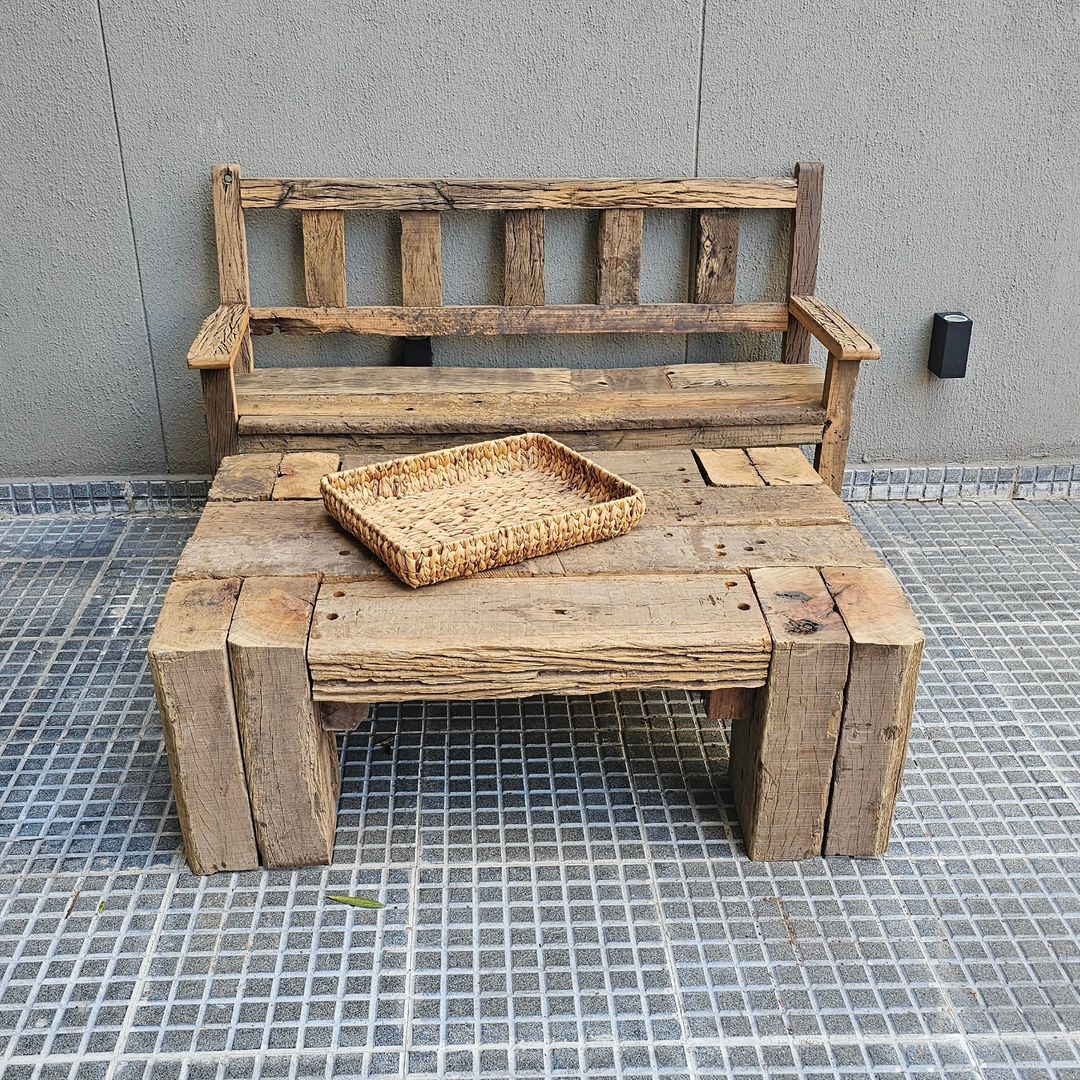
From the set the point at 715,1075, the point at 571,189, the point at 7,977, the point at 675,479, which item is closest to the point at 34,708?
the point at 7,977

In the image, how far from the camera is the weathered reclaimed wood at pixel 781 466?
261cm

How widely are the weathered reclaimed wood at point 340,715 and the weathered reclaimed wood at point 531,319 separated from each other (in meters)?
1.54

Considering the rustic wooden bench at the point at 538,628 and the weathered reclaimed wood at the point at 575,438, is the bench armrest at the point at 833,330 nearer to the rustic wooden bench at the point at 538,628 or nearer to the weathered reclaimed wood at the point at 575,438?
the rustic wooden bench at the point at 538,628

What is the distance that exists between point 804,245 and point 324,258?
1419mm

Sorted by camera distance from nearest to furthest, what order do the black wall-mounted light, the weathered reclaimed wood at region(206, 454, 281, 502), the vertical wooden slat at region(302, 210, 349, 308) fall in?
the weathered reclaimed wood at region(206, 454, 281, 502) < the vertical wooden slat at region(302, 210, 349, 308) < the black wall-mounted light

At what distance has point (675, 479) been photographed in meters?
2.61

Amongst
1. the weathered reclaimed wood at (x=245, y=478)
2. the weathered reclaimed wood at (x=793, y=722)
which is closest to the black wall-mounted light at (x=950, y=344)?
the weathered reclaimed wood at (x=793, y=722)

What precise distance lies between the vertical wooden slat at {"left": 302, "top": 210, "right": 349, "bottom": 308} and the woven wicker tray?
3.30ft

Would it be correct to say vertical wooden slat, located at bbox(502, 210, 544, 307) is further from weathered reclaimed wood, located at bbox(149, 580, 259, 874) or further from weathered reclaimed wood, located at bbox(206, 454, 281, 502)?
weathered reclaimed wood, located at bbox(149, 580, 259, 874)

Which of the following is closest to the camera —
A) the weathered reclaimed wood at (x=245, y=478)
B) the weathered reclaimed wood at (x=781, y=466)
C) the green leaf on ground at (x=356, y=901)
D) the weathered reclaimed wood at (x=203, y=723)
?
the weathered reclaimed wood at (x=203, y=723)

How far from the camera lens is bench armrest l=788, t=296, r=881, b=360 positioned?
2.85m

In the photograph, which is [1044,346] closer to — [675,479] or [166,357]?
[675,479]

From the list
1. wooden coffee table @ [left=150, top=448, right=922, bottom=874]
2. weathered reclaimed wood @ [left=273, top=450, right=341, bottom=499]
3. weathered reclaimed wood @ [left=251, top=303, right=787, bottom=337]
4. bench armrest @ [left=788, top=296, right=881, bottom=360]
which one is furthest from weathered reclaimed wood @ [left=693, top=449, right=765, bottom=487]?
weathered reclaimed wood @ [left=273, top=450, right=341, bottom=499]

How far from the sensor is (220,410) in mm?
2871
